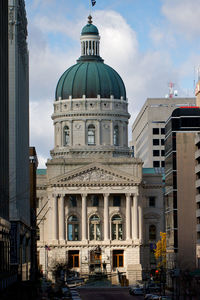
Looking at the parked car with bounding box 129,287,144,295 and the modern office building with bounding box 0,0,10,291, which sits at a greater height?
the modern office building with bounding box 0,0,10,291

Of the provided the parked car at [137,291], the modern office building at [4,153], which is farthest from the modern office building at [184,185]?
the modern office building at [4,153]

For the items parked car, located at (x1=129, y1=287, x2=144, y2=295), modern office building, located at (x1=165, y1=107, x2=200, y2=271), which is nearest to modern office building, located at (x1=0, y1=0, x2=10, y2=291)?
parked car, located at (x1=129, y1=287, x2=144, y2=295)

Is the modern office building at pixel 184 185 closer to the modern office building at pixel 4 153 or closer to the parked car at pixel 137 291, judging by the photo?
the parked car at pixel 137 291

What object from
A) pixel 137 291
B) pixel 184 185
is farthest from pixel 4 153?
→ pixel 184 185

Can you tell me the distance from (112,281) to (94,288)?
18.4m

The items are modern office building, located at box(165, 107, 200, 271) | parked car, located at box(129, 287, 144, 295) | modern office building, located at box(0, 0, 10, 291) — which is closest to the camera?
modern office building, located at box(0, 0, 10, 291)

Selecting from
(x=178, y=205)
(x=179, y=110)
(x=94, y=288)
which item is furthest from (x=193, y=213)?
(x=94, y=288)

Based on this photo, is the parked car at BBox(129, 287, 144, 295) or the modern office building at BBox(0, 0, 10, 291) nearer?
the modern office building at BBox(0, 0, 10, 291)

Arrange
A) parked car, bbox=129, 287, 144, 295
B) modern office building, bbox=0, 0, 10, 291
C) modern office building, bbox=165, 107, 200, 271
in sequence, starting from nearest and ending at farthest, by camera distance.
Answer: modern office building, bbox=0, 0, 10, 291 < parked car, bbox=129, 287, 144, 295 < modern office building, bbox=165, 107, 200, 271

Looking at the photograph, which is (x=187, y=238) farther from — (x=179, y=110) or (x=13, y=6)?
(x=13, y=6)

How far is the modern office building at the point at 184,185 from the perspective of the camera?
143250 millimetres

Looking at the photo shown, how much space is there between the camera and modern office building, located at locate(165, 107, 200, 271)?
143250 millimetres

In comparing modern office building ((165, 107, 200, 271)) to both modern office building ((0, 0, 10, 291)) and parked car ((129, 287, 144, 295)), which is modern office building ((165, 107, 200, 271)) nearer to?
parked car ((129, 287, 144, 295))

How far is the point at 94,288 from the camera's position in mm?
172750
